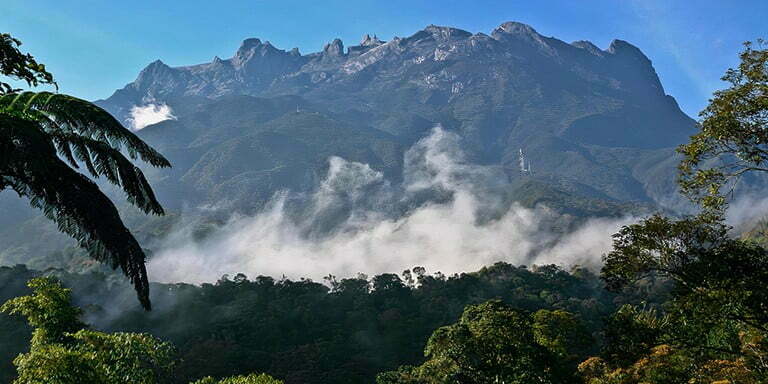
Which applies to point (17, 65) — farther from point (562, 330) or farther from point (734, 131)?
point (562, 330)

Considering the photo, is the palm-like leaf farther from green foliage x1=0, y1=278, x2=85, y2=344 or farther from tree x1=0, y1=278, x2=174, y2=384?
green foliage x1=0, y1=278, x2=85, y2=344

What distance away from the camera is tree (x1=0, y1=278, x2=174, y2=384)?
747 centimetres

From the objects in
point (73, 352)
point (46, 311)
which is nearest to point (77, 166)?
point (73, 352)

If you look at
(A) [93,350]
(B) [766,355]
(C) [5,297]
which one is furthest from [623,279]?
(C) [5,297]

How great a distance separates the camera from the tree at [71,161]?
5.81m

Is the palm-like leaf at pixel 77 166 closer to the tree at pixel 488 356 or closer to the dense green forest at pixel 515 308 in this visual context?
the dense green forest at pixel 515 308

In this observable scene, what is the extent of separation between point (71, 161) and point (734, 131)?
40.4ft

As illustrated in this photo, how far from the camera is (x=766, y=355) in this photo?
13.9 m

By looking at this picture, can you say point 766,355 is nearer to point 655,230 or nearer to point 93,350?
point 655,230

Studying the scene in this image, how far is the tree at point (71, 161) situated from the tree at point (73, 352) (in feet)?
5.47

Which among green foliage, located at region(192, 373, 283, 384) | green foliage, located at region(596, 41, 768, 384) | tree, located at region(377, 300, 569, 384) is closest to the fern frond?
green foliage, located at region(192, 373, 283, 384)

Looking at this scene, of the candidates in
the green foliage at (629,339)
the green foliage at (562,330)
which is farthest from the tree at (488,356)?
→ the green foliage at (562,330)

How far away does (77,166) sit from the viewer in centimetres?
653

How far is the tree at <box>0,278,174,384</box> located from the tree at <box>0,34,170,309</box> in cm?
167
